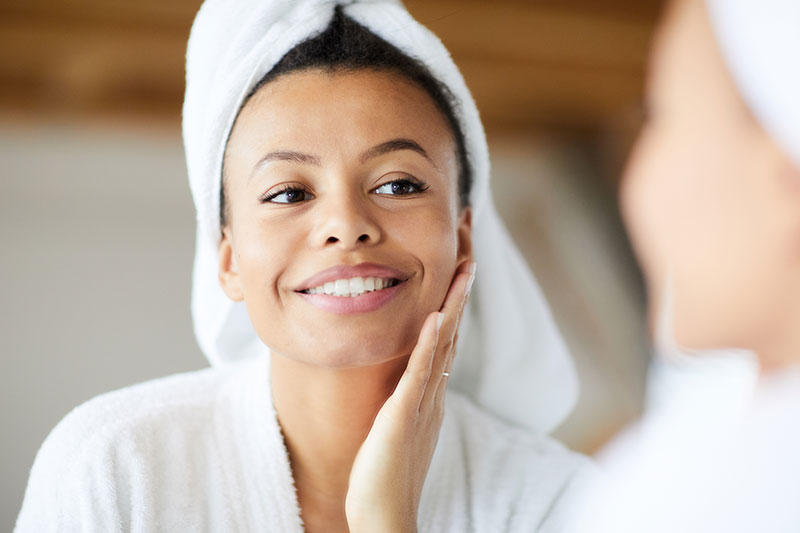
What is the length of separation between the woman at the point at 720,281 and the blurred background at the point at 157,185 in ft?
0.25

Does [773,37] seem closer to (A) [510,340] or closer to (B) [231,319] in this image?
(A) [510,340]

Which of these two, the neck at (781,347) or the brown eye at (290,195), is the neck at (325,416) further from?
the neck at (781,347)

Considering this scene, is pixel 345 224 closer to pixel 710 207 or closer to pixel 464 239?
pixel 464 239

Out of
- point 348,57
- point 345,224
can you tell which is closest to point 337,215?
point 345,224

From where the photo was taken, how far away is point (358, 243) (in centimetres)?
52

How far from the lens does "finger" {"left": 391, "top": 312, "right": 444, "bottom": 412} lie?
554 mm

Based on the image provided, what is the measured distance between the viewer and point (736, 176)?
1.74ft

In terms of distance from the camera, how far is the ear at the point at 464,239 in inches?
24.6

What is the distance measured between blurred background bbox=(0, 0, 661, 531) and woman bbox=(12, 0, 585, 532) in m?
0.06

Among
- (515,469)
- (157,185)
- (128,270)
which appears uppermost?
(157,185)

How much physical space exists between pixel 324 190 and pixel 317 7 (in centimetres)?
15

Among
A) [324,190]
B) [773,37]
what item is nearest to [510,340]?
[324,190]

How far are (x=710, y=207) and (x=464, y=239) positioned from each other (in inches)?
8.0

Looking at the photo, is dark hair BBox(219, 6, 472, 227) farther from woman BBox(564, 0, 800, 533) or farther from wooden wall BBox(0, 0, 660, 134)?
woman BBox(564, 0, 800, 533)
